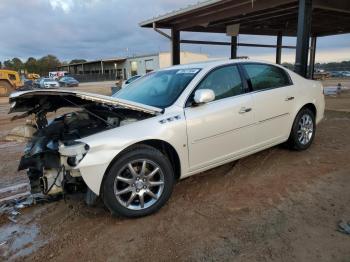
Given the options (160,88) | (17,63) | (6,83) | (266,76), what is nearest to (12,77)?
(6,83)

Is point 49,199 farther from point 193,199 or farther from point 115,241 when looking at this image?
point 193,199

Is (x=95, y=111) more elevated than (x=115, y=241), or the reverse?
(x=95, y=111)

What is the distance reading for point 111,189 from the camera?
3355 mm

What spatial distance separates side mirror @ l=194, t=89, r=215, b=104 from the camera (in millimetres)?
3812

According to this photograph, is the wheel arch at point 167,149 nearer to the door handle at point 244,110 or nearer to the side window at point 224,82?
the side window at point 224,82

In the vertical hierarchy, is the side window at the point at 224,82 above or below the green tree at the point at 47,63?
below

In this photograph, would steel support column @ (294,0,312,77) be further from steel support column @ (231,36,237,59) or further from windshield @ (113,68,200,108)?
steel support column @ (231,36,237,59)

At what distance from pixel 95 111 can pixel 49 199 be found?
1.24 m

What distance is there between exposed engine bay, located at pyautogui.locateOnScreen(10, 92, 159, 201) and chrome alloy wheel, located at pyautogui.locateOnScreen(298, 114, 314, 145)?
2.96 meters

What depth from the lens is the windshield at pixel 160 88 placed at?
4.11 meters

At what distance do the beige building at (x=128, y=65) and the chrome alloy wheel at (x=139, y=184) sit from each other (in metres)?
39.0

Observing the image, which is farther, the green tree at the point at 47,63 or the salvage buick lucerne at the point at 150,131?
the green tree at the point at 47,63

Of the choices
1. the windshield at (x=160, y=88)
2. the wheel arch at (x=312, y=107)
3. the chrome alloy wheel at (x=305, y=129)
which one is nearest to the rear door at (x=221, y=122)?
the windshield at (x=160, y=88)

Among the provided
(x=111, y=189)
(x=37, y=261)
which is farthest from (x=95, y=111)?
(x=37, y=261)
